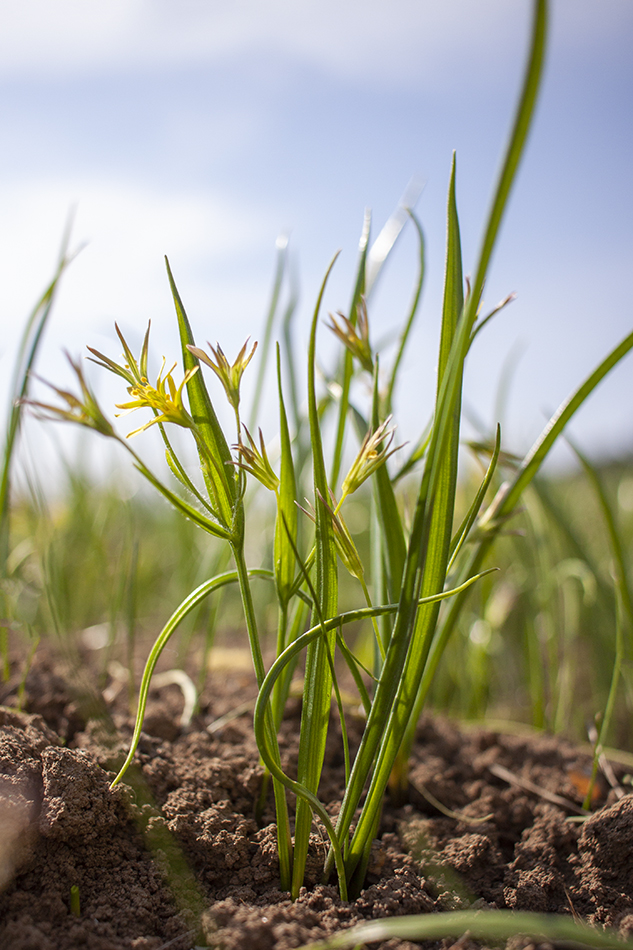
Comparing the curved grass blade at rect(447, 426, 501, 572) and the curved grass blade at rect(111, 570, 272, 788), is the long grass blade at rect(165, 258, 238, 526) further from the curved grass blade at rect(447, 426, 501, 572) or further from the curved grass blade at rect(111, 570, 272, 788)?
the curved grass blade at rect(447, 426, 501, 572)

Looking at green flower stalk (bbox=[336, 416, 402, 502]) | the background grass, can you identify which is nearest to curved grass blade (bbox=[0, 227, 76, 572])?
the background grass

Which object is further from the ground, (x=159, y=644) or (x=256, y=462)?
(x=256, y=462)

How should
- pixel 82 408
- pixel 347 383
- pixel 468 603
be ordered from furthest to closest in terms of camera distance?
1. pixel 468 603
2. pixel 347 383
3. pixel 82 408

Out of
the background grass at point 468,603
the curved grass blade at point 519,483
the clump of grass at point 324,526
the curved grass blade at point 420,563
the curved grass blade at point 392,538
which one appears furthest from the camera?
the background grass at point 468,603

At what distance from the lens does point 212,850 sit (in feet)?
2.34

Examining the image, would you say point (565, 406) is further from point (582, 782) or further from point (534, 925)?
point (582, 782)

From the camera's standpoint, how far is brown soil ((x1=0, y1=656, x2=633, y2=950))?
0.62m

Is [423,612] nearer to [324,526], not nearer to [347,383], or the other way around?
[324,526]

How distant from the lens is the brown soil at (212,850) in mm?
619

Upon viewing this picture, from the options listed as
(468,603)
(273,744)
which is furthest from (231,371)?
(468,603)

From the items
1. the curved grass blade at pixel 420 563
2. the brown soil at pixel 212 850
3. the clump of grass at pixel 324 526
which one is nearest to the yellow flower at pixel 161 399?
the clump of grass at pixel 324 526

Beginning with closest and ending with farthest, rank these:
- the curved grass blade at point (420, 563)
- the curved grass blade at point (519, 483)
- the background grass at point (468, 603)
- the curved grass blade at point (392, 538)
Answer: the curved grass blade at point (420, 563)
the curved grass blade at point (519, 483)
the curved grass blade at point (392, 538)
the background grass at point (468, 603)

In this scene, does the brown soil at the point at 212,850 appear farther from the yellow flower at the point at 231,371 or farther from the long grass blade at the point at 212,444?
the yellow flower at the point at 231,371

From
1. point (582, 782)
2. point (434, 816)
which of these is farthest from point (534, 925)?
point (582, 782)
